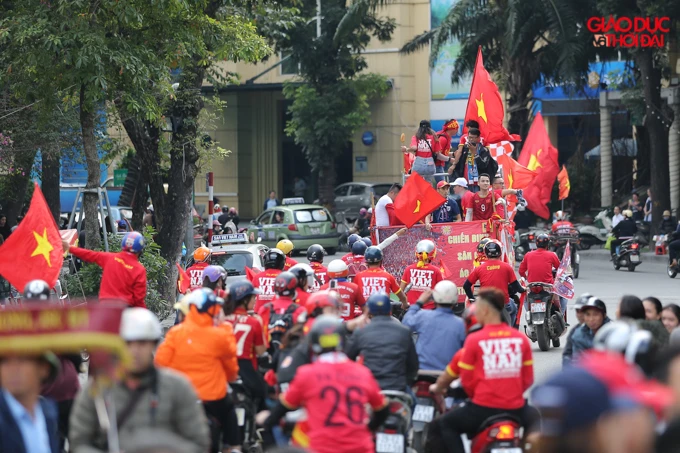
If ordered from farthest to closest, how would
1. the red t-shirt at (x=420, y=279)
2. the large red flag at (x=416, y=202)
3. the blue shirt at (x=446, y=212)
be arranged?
the blue shirt at (x=446, y=212)
the large red flag at (x=416, y=202)
the red t-shirt at (x=420, y=279)

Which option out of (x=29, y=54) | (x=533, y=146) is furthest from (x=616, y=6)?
(x=29, y=54)

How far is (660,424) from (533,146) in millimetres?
21730

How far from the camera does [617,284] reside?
25.0 m

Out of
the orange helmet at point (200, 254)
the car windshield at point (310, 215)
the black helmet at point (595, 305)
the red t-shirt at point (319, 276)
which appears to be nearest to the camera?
the black helmet at point (595, 305)

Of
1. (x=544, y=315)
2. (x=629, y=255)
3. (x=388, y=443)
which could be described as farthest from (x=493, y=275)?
(x=629, y=255)

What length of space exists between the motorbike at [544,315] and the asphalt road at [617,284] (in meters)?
0.19

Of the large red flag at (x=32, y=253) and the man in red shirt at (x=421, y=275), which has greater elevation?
the large red flag at (x=32, y=253)

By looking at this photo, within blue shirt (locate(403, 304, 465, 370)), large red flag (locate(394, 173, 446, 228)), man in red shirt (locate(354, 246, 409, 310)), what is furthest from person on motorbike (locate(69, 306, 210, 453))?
large red flag (locate(394, 173, 446, 228))

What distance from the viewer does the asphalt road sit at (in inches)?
810

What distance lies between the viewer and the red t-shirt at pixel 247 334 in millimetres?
9430

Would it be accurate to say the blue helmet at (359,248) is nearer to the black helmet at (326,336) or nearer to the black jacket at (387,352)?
the black jacket at (387,352)

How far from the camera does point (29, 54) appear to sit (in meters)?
16.7

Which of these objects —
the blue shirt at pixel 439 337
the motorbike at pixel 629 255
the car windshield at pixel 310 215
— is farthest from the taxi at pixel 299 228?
the blue shirt at pixel 439 337

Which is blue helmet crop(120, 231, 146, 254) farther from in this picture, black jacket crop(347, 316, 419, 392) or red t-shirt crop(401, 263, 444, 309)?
black jacket crop(347, 316, 419, 392)
